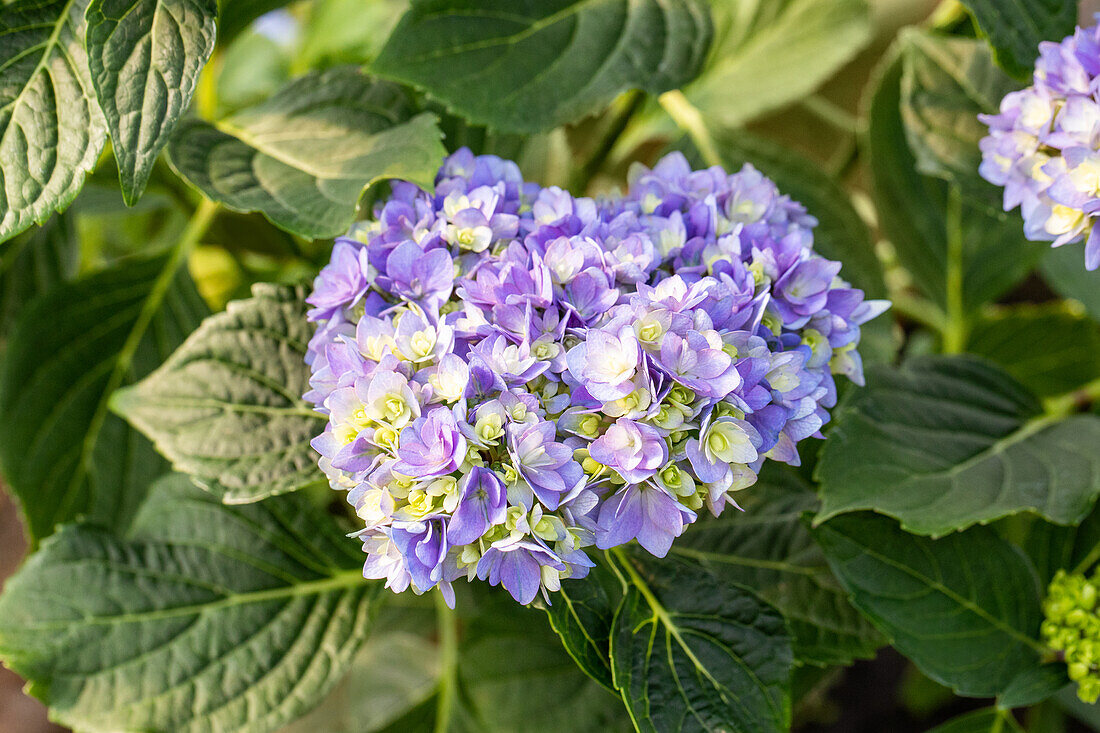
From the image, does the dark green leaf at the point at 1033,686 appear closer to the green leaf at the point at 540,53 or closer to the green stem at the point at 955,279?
the green stem at the point at 955,279

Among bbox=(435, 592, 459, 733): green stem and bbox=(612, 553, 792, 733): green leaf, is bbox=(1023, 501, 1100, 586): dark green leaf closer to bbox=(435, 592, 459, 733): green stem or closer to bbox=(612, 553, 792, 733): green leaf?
bbox=(612, 553, 792, 733): green leaf

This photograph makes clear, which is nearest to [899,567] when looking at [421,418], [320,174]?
[421,418]

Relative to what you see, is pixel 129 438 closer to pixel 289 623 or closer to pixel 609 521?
pixel 289 623

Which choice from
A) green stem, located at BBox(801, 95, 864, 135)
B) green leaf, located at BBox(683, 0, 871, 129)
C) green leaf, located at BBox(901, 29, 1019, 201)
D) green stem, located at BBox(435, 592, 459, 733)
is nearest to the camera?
green leaf, located at BBox(901, 29, 1019, 201)

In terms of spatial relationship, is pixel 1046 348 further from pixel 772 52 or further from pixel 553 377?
pixel 553 377

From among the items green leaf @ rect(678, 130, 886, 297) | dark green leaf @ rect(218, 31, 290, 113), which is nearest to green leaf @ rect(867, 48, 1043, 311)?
green leaf @ rect(678, 130, 886, 297)

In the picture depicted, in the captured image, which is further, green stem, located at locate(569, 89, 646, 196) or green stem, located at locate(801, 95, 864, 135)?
green stem, located at locate(801, 95, 864, 135)

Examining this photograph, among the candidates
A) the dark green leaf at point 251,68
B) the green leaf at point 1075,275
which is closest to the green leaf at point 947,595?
the green leaf at point 1075,275
